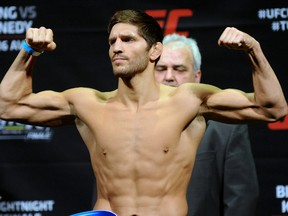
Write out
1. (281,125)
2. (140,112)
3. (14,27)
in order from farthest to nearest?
(14,27)
(281,125)
(140,112)

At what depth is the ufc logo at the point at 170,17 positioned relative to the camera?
3.42m

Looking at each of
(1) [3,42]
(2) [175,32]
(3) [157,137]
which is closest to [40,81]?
(1) [3,42]

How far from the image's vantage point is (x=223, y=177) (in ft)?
9.80

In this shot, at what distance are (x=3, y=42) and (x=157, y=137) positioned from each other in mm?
1241

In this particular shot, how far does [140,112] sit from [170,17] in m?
0.96

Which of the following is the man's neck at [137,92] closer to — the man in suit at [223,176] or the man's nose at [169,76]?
the man in suit at [223,176]

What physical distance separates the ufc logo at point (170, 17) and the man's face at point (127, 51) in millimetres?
883

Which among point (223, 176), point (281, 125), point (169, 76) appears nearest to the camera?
point (223, 176)

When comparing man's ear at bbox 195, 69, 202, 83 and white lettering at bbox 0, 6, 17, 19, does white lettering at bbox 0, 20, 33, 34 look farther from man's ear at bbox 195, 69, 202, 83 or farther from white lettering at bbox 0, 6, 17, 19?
man's ear at bbox 195, 69, 202, 83

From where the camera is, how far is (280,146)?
3346 millimetres

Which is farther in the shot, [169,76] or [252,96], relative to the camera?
[169,76]

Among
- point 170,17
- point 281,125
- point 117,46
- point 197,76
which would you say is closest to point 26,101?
point 117,46

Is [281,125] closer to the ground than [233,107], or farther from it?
closer to the ground

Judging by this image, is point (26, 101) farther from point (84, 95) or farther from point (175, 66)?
point (175, 66)
